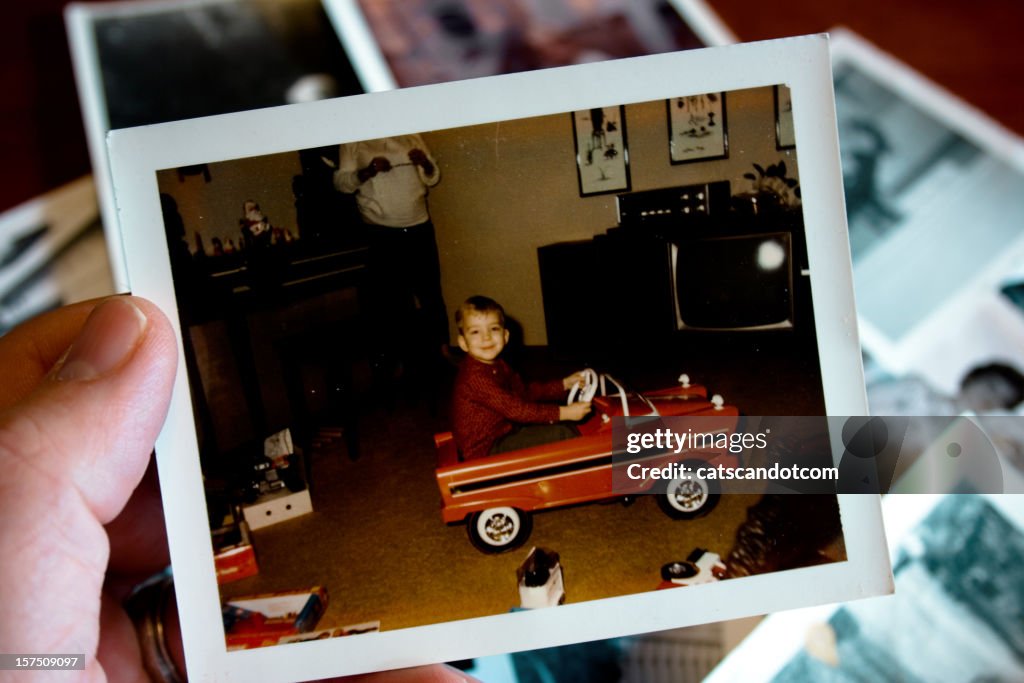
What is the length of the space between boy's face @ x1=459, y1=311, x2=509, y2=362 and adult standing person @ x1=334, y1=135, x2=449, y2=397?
22mm

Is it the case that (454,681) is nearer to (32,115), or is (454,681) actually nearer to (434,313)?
(434,313)

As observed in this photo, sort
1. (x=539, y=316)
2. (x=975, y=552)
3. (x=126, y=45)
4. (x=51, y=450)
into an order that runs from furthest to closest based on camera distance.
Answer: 1. (x=126, y=45)
2. (x=975, y=552)
3. (x=539, y=316)
4. (x=51, y=450)

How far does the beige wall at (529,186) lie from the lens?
27.0 inches

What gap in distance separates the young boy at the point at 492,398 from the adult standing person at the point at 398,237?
1.3 inches

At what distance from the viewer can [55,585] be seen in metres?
0.59

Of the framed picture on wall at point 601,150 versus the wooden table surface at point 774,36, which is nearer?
the framed picture on wall at point 601,150

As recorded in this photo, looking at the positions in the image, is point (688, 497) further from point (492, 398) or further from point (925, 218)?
point (925, 218)

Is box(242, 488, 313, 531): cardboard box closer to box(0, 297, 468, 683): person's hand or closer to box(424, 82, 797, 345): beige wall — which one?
box(0, 297, 468, 683): person's hand

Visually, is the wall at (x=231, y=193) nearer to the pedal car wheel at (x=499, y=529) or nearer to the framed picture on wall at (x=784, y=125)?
the pedal car wheel at (x=499, y=529)

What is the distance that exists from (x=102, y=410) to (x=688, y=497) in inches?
22.3

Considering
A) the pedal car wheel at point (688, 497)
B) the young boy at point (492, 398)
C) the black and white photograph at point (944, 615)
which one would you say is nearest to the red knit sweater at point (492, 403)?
the young boy at point (492, 398)

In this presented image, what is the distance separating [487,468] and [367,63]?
0.72m

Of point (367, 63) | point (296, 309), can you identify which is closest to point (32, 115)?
point (367, 63)

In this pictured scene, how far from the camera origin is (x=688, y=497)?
715mm
